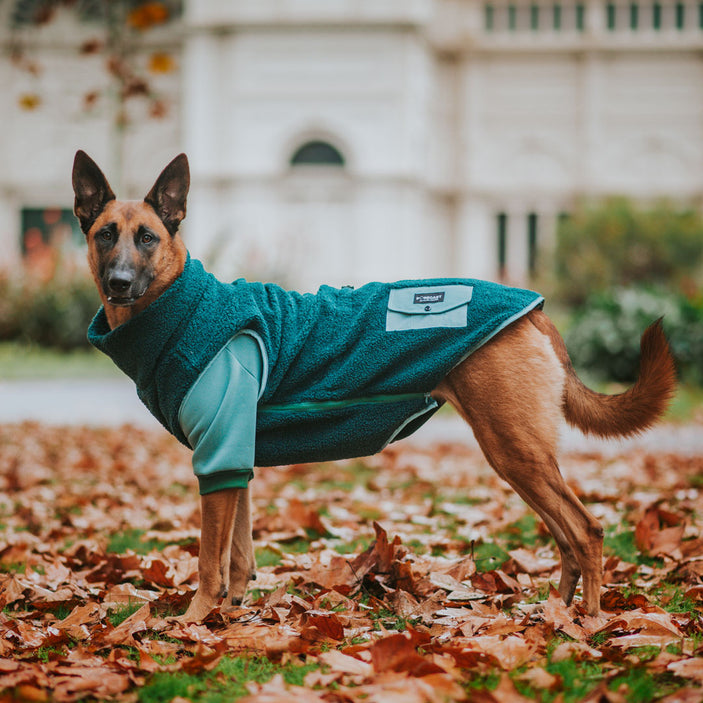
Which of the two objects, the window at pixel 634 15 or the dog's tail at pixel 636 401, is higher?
the window at pixel 634 15

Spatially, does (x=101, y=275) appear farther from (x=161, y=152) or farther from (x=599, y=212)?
(x=161, y=152)

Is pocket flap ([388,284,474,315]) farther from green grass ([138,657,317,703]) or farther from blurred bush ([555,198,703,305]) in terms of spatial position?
blurred bush ([555,198,703,305])

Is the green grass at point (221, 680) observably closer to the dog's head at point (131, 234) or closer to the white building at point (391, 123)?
the dog's head at point (131, 234)

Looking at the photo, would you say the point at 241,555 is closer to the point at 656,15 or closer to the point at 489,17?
the point at 489,17

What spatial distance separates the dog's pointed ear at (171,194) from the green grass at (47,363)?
979cm

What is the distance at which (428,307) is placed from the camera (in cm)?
341

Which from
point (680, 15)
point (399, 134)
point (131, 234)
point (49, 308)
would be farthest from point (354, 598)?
point (680, 15)

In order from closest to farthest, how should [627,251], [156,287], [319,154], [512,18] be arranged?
[156,287] → [627,251] → [319,154] → [512,18]

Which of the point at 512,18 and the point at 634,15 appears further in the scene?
the point at 634,15

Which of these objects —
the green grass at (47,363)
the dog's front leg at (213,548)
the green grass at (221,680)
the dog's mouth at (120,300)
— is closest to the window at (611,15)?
the green grass at (47,363)

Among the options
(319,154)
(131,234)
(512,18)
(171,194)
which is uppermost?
(512,18)

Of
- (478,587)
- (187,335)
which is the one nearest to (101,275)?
(187,335)

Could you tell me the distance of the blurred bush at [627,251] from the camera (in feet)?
62.6

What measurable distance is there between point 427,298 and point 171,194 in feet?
3.53
